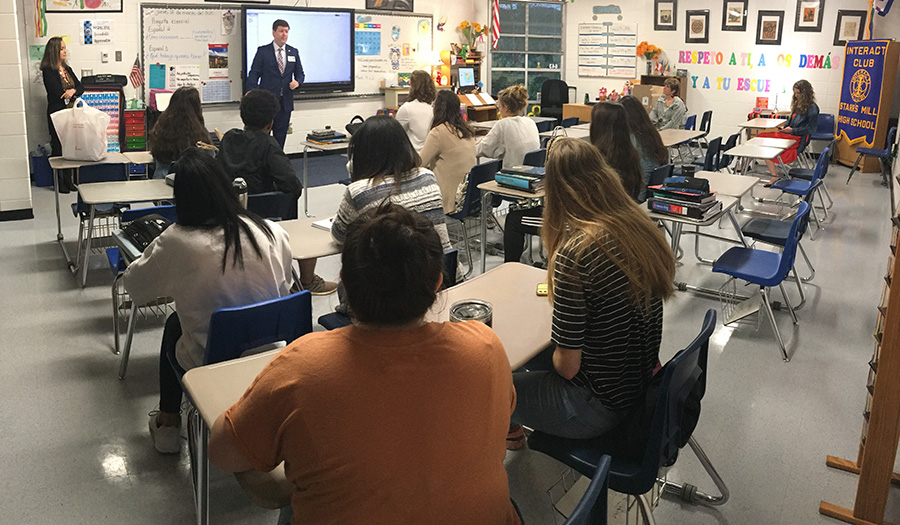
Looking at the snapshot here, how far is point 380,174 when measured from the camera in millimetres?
3254

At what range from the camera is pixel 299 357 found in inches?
53.0

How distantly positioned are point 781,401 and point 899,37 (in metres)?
7.91

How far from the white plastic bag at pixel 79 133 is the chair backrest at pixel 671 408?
430 centimetres

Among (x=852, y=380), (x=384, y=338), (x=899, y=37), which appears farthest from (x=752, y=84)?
(x=384, y=338)

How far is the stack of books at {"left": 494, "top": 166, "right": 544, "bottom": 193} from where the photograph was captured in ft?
15.3

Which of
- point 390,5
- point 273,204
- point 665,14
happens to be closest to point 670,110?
point 665,14

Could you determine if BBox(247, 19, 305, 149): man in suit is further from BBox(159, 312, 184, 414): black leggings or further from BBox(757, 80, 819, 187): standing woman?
BBox(159, 312, 184, 414): black leggings

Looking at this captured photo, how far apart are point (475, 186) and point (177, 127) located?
1.90 m

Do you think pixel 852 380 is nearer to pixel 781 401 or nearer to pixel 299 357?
pixel 781 401

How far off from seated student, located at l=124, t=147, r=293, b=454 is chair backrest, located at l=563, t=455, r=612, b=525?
1.54 meters

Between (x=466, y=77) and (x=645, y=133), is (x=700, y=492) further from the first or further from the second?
(x=466, y=77)

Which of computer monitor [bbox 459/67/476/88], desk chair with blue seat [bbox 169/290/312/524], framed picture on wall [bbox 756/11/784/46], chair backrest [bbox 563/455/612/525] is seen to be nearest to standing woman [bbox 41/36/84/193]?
computer monitor [bbox 459/67/476/88]

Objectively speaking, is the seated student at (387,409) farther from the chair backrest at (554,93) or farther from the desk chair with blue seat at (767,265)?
the chair backrest at (554,93)

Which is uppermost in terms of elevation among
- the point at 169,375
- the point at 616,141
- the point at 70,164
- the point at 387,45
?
the point at 387,45
